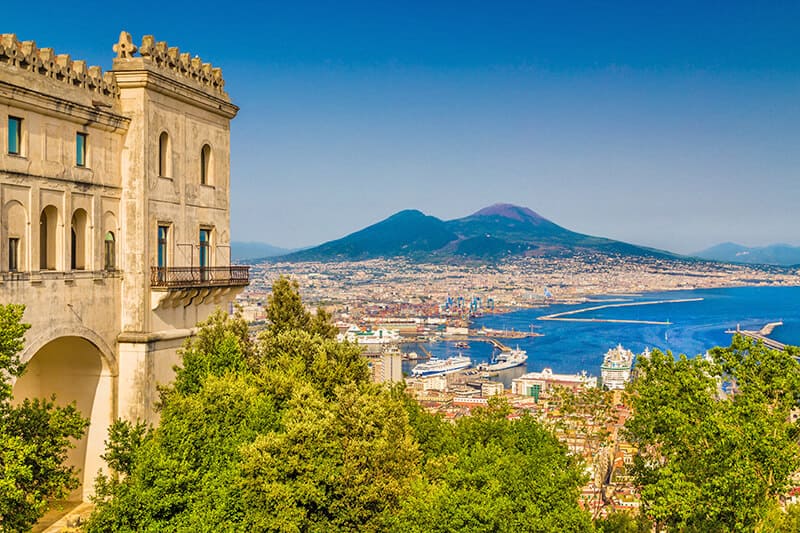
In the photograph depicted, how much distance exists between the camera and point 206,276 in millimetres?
16531

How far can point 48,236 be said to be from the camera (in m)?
13.4

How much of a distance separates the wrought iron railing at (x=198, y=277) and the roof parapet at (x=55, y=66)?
316cm

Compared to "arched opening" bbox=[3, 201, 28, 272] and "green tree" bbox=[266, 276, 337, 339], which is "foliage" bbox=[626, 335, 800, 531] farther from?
"arched opening" bbox=[3, 201, 28, 272]

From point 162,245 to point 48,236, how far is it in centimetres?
237

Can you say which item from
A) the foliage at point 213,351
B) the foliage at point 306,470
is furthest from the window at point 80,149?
the foliage at point 306,470

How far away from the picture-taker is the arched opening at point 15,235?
40.6 ft

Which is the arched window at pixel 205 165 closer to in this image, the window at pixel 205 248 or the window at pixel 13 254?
the window at pixel 205 248

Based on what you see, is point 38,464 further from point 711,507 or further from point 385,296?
point 385,296

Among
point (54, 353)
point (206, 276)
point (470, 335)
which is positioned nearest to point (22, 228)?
point (54, 353)

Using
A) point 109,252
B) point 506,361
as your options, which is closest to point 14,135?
point 109,252

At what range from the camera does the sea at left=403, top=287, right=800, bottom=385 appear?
98688 millimetres

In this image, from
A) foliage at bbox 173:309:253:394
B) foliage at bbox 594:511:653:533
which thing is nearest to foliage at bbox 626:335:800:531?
foliage at bbox 594:511:653:533

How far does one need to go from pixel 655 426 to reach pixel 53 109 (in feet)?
33.6

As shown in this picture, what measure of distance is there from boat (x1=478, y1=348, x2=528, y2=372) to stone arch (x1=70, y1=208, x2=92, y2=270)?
267ft
